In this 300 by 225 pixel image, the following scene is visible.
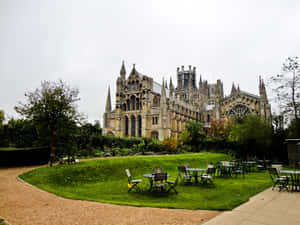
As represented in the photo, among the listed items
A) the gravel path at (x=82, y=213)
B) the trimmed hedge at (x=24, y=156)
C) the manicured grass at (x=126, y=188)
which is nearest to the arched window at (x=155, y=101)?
the manicured grass at (x=126, y=188)

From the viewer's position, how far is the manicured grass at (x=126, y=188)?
7.73 metres

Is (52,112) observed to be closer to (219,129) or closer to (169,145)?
(169,145)

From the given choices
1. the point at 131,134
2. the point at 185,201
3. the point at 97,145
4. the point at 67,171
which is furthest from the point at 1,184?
the point at 131,134

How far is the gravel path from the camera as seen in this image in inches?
225

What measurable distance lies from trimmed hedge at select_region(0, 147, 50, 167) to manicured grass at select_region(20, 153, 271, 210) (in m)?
5.34

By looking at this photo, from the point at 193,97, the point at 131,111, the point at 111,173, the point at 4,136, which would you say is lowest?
the point at 111,173

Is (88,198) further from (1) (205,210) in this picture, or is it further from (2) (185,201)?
(1) (205,210)

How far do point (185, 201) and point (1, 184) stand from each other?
9.67 meters

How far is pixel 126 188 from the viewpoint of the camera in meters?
10.6

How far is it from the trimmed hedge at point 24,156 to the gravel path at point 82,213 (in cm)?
1140

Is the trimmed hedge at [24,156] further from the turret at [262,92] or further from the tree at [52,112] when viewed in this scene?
the turret at [262,92]

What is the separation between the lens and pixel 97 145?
28.2 metres

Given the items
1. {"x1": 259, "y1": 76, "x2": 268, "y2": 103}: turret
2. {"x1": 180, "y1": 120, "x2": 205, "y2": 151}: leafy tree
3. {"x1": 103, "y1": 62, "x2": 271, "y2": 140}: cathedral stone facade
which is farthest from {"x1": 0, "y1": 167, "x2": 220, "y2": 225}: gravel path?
{"x1": 259, "y1": 76, "x2": 268, "y2": 103}: turret

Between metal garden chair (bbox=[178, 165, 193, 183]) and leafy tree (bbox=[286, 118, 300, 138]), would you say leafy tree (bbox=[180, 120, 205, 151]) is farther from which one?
metal garden chair (bbox=[178, 165, 193, 183])
